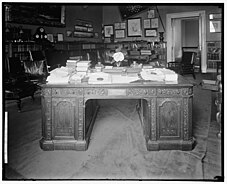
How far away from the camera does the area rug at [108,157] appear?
236 cm

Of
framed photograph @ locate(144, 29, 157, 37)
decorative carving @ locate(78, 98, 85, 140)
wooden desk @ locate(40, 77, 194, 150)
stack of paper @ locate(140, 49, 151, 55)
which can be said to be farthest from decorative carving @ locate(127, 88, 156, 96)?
framed photograph @ locate(144, 29, 157, 37)

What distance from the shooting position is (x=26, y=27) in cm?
654

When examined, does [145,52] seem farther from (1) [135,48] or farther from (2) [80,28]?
(2) [80,28]

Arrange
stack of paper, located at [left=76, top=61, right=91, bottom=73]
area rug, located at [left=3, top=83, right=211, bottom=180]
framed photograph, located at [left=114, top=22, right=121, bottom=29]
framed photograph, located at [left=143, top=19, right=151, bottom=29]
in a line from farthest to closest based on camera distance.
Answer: framed photograph, located at [left=114, top=22, right=121, bottom=29] → framed photograph, located at [left=143, top=19, right=151, bottom=29] → stack of paper, located at [left=76, top=61, right=91, bottom=73] → area rug, located at [left=3, top=83, right=211, bottom=180]

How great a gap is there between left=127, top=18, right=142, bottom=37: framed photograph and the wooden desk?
7671 millimetres

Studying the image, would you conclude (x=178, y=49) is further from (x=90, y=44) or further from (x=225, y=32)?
(x=225, y=32)

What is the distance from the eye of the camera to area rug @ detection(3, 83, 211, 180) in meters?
2.36

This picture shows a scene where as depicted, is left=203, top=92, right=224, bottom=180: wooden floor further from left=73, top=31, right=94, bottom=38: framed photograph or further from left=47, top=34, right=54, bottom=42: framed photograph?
left=73, top=31, right=94, bottom=38: framed photograph

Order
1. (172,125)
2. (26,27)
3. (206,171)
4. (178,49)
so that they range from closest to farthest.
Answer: (206,171)
(172,125)
(26,27)
(178,49)

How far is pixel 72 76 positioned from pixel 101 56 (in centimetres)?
638

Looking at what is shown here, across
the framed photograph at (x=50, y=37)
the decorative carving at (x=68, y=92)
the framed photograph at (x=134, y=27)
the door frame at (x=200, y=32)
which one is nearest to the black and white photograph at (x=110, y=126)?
the decorative carving at (x=68, y=92)

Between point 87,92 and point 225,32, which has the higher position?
point 225,32

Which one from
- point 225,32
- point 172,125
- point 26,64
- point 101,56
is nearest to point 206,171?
point 172,125

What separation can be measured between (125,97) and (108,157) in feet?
2.00
